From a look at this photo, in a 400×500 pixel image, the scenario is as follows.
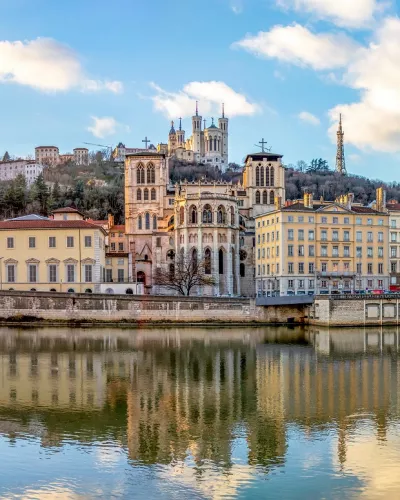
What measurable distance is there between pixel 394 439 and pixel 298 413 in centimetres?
473

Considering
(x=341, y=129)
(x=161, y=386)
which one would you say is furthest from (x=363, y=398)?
(x=341, y=129)

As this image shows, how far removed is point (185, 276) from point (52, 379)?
1831 inches

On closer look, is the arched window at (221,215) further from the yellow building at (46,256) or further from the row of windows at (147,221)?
the yellow building at (46,256)

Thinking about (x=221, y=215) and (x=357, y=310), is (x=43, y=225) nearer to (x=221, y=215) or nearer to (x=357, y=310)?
(x=221, y=215)

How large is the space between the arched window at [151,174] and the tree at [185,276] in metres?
15.2

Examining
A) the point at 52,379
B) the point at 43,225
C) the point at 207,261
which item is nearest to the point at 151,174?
the point at 207,261

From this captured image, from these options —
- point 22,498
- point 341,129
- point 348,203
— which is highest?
point 341,129

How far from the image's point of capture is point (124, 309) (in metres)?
66.4

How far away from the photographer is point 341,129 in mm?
179125

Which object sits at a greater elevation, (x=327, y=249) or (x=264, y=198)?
(x=264, y=198)

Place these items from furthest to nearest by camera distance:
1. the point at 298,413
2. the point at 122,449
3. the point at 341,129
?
1. the point at 341,129
2. the point at 298,413
3. the point at 122,449

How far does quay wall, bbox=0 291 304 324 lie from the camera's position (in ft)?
216

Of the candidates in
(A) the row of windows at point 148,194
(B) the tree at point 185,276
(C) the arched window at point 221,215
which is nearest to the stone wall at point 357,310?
(B) the tree at point 185,276

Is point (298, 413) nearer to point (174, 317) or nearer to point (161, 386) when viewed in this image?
point (161, 386)
